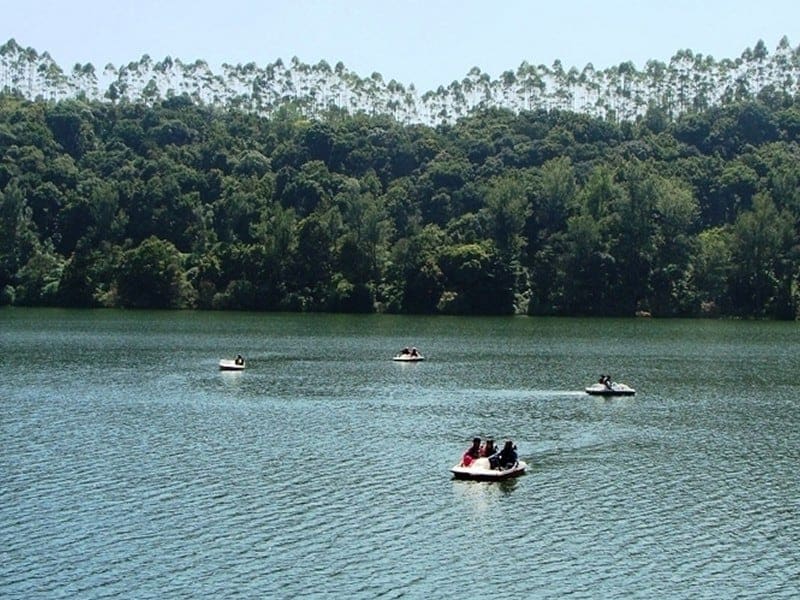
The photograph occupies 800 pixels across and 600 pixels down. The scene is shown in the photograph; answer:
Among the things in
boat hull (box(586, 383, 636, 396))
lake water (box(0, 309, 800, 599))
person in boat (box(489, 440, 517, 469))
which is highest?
boat hull (box(586, 383, 636, 396))

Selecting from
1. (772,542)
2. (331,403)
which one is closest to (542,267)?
(331,403)

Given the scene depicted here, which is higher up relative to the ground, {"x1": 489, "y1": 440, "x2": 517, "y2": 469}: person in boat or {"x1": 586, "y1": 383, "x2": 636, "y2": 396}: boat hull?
{"x1": 586, "y1": 383, "x2": 636, "y2": 396}: boat hull

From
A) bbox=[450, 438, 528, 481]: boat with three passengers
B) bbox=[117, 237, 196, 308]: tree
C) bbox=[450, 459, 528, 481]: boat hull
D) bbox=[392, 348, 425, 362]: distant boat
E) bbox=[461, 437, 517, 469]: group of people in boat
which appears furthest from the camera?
bbox=[117, 237, 196, 308]: tree

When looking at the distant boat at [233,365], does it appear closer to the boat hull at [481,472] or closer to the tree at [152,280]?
the boat hull at [481,472]

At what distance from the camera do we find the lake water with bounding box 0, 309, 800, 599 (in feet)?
125

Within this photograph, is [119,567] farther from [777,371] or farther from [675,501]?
[777,371]

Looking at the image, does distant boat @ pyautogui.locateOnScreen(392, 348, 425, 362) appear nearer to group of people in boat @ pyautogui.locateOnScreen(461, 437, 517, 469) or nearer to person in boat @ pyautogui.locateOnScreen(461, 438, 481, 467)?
group of people in boat @ pyautogui.locateOnScreen(461, 437, 517, 469)

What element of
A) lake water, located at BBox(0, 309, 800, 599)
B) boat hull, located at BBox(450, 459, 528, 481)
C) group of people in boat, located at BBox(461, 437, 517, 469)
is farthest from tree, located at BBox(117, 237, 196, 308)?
boat hull, located at BBox(450, 459, 528, 481)

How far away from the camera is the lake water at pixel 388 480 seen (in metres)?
38.2

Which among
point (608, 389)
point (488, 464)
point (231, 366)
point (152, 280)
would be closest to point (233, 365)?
point (231, 366)

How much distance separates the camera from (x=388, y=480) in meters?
52.6

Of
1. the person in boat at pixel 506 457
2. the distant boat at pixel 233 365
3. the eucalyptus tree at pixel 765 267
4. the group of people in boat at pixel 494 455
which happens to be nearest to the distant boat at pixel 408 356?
the distant boat at pixel 233 365

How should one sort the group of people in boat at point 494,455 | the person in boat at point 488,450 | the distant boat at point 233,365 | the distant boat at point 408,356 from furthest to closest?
the distant boat at point 408,356 → the distant boat at point 233,365 → the person in boat at point 488,450 → the group of people in boat at point 494,455

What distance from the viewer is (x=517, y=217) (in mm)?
188500
